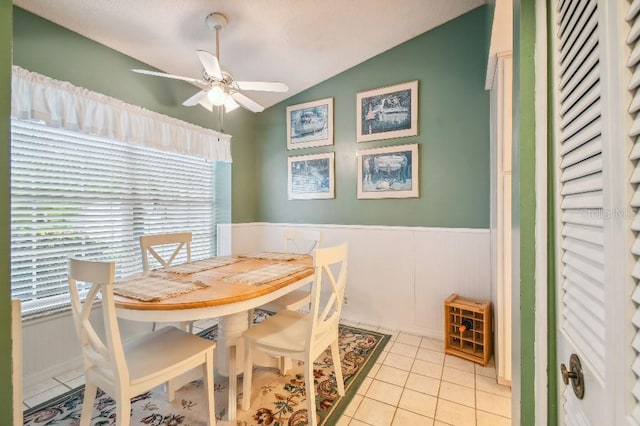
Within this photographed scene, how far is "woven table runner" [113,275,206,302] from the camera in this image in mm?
1392

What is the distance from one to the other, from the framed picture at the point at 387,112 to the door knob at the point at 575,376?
2352mm

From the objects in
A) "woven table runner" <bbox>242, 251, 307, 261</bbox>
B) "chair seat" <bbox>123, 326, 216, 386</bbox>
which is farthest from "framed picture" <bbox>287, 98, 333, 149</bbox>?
"chair seat" <bbox>123, 326, 216, 386</bbox>

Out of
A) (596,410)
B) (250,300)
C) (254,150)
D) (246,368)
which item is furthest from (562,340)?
(254,150)

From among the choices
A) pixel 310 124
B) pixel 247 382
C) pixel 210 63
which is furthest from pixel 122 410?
pixel 310 124

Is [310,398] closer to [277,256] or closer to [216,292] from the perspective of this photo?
[216,292]

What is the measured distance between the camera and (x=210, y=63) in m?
1.73

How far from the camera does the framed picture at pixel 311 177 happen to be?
318cm

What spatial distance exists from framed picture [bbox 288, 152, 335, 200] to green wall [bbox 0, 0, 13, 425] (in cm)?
270

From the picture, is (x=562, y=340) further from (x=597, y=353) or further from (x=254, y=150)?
(x=254, y=150)

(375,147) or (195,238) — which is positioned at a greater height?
(375,147)

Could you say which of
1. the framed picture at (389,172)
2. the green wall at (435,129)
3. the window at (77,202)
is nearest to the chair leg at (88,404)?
the window at (77,202)

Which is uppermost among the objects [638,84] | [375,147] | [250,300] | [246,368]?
[375,147]

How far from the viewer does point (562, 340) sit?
0.77 meters

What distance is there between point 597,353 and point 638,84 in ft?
1.66
